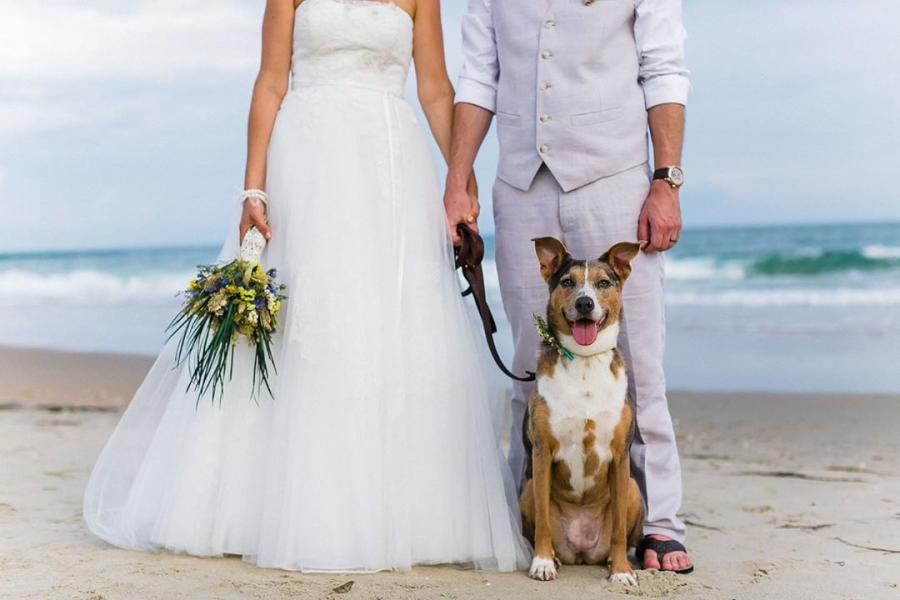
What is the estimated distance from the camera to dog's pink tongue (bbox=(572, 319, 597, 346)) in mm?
3928

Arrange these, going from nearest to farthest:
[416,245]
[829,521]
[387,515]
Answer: [387,515] < [416,245] < [829,521]

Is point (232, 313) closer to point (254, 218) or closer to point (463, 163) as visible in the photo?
point (254, 218)

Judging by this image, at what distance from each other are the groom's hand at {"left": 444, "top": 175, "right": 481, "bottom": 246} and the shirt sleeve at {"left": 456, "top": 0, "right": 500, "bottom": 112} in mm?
366

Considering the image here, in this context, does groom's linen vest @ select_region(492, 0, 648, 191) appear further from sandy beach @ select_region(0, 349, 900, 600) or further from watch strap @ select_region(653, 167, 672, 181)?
sandy beach @ select_region(0, 349, 900, 600)

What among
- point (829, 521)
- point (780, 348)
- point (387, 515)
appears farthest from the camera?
point (780, 348)

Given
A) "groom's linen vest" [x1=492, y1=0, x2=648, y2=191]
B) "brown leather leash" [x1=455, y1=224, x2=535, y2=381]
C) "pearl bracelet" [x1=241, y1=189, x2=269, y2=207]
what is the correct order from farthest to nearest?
"brown leather leash" [x1=455, y1=224, x2=535, y2=381], "pearl bracelet" [x1=241, y1=189, x2=269, y2=207], "groom's linen vest" [x1=492, y1=0, x2=648, y2=191]

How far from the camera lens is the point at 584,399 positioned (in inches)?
157

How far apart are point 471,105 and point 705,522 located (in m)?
2.42

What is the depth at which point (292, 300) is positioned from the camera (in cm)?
424

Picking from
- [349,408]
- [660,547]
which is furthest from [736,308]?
[349,408]

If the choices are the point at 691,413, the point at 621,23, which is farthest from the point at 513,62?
the point at 691,413

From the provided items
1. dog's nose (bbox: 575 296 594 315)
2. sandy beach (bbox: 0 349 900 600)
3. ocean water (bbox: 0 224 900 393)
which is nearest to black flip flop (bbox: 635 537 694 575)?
sandy beach (bbox: 0 349 900 600)

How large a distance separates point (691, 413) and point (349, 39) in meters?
5.34

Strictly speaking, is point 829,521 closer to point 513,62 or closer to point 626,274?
point 626,274
